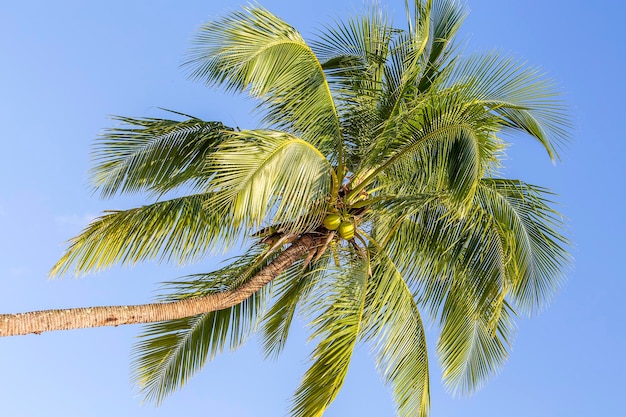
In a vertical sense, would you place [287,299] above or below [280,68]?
below

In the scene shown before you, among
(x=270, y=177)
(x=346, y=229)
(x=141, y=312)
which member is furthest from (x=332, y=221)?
(x=141, y=312)

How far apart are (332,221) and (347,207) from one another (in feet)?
1.00

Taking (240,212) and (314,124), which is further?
(314,124)

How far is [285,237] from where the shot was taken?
1009 centimetres

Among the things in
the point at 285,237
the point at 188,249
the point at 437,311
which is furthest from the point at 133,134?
the point at 437,311

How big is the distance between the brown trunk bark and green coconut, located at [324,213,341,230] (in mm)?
329

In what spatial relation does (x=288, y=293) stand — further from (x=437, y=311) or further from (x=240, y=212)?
(x=240, y=212)

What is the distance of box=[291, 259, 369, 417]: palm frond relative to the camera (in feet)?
29.3

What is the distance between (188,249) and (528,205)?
425cm

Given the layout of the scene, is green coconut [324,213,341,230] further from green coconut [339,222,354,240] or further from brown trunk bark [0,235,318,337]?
brown trunk bark [0,235,318,337]

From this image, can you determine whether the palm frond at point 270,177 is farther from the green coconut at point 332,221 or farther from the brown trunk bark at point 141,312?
the brown trunk bark at point 141,312

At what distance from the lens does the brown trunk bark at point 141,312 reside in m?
8.39

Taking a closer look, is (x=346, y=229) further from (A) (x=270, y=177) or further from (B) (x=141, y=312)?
(B) (x=141, y=312)

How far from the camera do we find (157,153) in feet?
35.1
